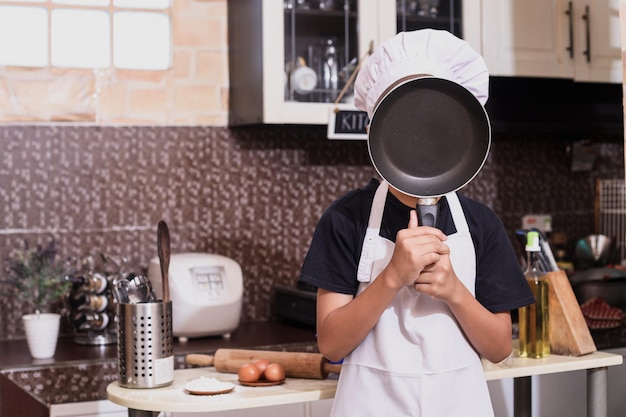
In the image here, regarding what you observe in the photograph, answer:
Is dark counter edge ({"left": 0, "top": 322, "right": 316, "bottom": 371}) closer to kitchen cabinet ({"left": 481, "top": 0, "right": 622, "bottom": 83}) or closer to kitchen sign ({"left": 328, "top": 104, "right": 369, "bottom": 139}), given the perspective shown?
kitchen sign ({"left": 328, "top": 104, "right": 369, "bottom": 139})

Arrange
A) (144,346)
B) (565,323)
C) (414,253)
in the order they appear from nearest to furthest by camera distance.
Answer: (414,253) < (144,346) < (565,323)

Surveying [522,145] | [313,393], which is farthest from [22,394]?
[522,145]

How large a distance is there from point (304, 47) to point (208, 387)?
1.25 metres

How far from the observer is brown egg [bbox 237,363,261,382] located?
1810 millimetres

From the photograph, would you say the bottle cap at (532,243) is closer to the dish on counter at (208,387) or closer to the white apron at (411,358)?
the white apron at (411,358)

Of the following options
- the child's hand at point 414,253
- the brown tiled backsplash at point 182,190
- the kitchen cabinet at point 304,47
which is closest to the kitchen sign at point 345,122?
the kitchen cabinet at point 304,47

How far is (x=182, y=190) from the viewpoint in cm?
285

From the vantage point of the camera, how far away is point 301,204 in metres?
3.00

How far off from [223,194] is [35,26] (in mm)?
749

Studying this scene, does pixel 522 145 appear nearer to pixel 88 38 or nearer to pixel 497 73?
pixel 497 73

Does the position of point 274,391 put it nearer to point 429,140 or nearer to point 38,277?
point 429,140

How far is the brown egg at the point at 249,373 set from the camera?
1.81 meters

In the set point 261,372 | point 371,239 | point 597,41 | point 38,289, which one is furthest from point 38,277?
point 597,41

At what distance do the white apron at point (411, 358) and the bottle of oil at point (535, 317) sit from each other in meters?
0.42
